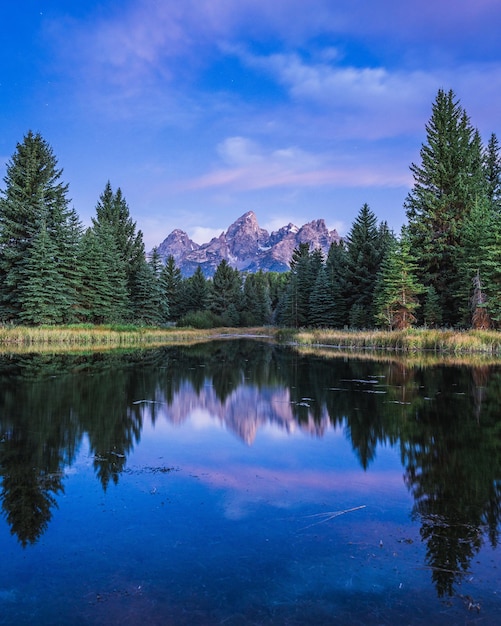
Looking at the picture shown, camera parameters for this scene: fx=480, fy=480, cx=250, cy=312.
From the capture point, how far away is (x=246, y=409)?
1125 centimetres

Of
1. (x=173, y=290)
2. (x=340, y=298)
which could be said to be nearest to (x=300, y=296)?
(x=340, y=298)

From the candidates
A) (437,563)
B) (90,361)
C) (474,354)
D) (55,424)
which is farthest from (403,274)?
(437,563)

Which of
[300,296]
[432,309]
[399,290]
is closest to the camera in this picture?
[399,290]

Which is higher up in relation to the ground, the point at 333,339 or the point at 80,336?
the point at 80,336

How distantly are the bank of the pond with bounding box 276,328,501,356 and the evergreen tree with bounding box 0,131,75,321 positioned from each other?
22319 millimetres

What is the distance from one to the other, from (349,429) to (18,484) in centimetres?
584

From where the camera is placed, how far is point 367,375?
1761 centimetres

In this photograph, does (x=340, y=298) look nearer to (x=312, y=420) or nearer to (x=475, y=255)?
(x=475, y=255)

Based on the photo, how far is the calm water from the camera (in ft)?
11.5

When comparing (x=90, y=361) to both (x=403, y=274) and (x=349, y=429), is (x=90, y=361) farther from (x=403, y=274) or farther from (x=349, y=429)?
(x=403, y=274)

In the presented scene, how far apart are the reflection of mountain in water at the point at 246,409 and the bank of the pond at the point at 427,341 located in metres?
18.5

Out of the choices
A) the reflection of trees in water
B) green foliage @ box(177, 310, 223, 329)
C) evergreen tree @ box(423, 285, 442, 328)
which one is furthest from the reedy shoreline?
green foliage @ box(177, 310, 223, 329)

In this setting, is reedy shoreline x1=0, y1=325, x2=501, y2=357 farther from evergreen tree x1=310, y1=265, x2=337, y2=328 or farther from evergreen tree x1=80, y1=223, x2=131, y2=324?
evergreen tree x1=310, y1=265, x2=337, y2=328

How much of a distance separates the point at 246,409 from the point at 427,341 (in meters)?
22.3
